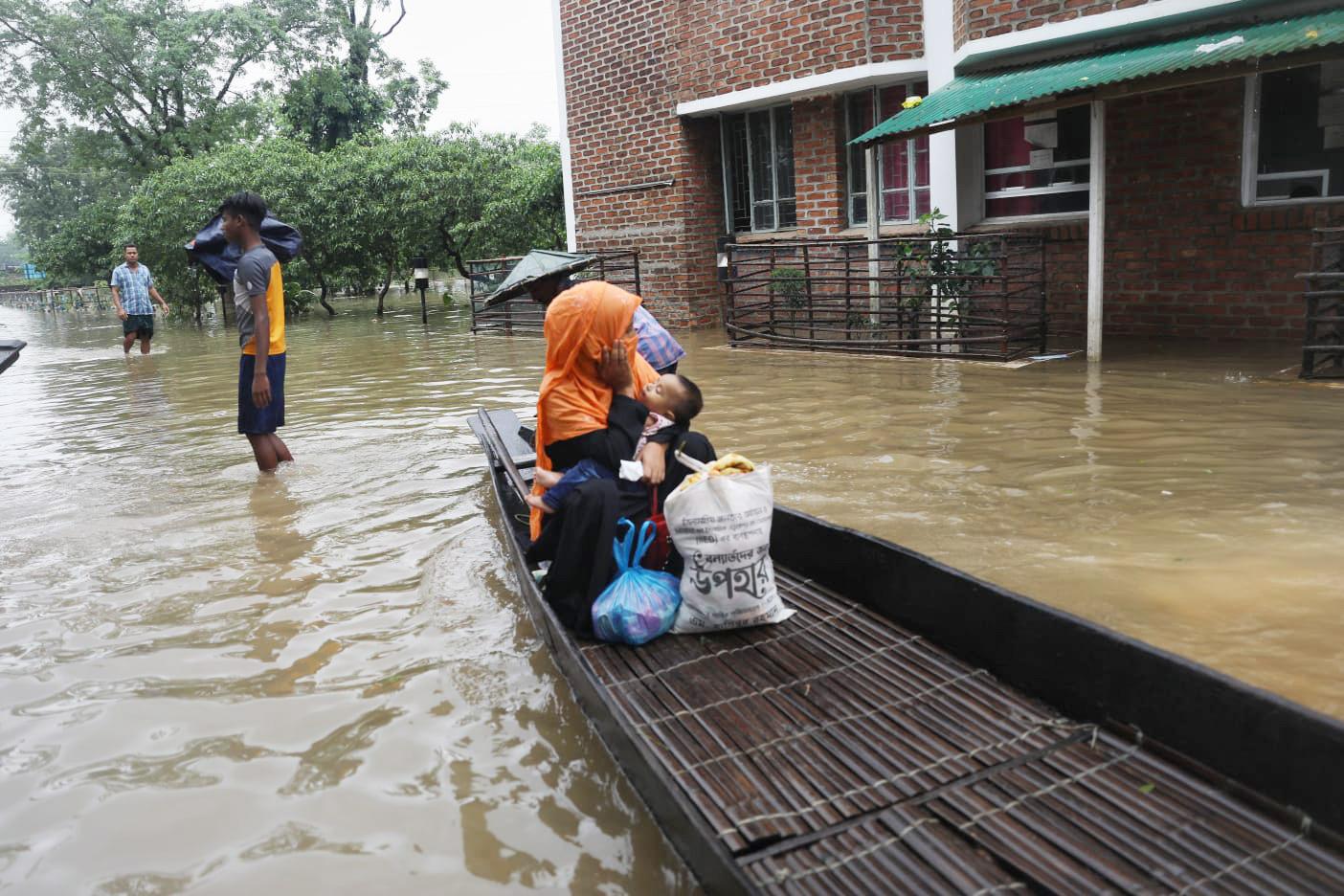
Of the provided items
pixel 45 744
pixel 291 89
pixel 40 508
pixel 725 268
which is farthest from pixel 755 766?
pixel 291 89

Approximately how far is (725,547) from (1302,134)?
9066 millimetres

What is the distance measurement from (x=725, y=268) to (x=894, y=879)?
441 inches

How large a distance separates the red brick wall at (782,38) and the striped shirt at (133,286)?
848 centimetres

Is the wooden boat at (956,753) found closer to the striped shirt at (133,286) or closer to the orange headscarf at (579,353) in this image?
the orange headscarf at (579,353)

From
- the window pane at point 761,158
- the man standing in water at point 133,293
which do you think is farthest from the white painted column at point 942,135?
the man standing in water at point 133,293

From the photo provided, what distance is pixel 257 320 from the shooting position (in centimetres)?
681

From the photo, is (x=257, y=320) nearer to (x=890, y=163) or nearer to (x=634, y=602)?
(x=634, y=602)

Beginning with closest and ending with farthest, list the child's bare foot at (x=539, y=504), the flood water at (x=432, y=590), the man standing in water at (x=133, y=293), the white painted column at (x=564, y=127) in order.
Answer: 1. the flood water at (x=432, y=590)
2. the child's bare foot at (x=539, y=504)
3. the man standing in water at (x=133, y=293)
4. the white painted column at (x=564, y=127)

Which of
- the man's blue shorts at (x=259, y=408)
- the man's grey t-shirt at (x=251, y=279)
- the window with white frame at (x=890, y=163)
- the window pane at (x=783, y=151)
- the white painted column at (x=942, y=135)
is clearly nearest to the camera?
the man's grey t-shirt at (x=251, y=279)

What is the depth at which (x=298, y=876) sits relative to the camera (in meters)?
2.86

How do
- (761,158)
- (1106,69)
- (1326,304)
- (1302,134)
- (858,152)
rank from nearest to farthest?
1. (1326,304)
2. (1106,69)
3. (1302,134)
4. (858,152)
5. (761,158)

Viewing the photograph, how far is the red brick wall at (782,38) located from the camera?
1221 cm

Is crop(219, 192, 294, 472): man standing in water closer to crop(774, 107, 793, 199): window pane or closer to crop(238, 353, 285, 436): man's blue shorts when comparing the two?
crop(238, 353, 285, 436): man's blue shorts

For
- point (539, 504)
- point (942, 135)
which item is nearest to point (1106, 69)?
point (942, 135)
